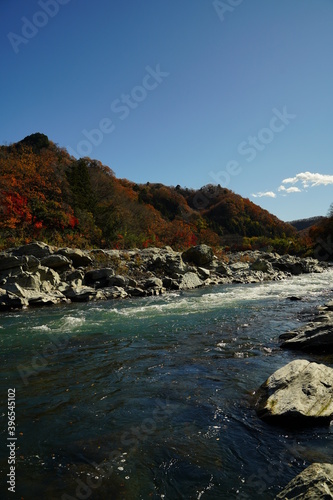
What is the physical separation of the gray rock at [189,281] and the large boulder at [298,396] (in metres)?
14.4

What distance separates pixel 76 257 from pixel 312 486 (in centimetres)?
1769

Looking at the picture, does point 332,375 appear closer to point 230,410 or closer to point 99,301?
point 230,410

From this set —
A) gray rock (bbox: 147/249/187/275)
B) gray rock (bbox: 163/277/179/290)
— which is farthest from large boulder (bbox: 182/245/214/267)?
gray rock (bbox: 163/277/179/290)

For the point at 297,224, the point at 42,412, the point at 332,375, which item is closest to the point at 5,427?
the point at 42,412

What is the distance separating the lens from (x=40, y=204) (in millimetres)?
25453

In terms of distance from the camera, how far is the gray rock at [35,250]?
17.1 meters

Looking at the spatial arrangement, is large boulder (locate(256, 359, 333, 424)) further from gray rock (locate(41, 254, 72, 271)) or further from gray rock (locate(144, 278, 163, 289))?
gray rock (locate(41, 254, 72, 271))

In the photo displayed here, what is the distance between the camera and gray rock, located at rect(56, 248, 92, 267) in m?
18.6

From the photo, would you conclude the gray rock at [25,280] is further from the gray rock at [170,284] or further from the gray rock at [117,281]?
the gray rock at [170,284]

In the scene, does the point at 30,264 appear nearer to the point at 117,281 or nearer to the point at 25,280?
the point at 25,280

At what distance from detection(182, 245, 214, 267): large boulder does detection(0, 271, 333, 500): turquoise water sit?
1596 cm

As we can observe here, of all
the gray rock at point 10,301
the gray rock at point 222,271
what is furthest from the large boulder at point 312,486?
the gray rock at point 222,271

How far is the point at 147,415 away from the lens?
4.79m

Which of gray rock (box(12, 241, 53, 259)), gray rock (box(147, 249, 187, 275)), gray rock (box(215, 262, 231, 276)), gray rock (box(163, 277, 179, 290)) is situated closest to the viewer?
gray rock (box(12, 241, 53, 259))
